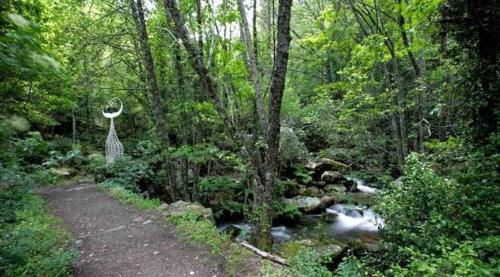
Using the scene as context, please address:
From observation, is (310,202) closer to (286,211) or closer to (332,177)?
(286,211)

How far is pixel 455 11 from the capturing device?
4.10 meters

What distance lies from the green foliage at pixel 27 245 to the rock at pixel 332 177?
30.8 ft

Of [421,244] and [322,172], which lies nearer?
[421,244]

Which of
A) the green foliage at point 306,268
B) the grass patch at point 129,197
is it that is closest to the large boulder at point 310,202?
the grass patch at point 129,197

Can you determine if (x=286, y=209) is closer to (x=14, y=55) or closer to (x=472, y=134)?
(x=472, y=134)

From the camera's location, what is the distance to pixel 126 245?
4477mm

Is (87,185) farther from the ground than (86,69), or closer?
closer

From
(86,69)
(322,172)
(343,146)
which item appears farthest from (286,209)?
(86,69)

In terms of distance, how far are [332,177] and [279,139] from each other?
7877mm

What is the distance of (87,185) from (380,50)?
9978 mm

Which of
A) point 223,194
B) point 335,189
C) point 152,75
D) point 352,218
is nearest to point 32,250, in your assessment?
point 152,75

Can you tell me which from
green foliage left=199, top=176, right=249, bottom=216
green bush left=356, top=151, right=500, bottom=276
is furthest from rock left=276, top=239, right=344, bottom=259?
green foliage left=199, top=176, right=249, bottom=216

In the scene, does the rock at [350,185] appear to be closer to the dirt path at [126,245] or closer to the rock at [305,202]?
the rock at [305,202]

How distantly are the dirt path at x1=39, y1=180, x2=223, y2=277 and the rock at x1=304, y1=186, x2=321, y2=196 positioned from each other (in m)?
6.40
